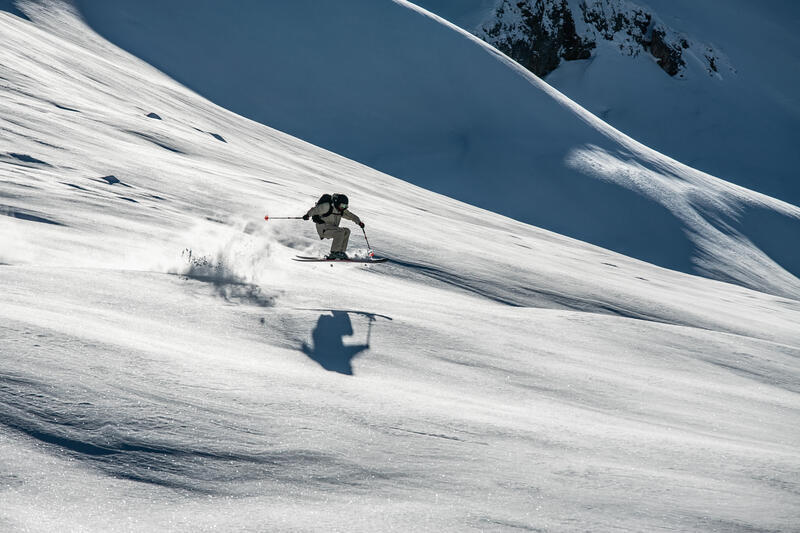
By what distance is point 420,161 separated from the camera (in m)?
39.2

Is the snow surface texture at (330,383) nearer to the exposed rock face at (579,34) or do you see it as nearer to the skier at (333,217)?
the skier at (333,217)

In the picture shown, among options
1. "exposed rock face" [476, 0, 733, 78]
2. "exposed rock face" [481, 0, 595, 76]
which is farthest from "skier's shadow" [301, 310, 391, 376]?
"exposed rock face" [476, 0, 733, 78]

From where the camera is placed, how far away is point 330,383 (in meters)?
5.84

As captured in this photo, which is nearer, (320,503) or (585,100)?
(320,503)

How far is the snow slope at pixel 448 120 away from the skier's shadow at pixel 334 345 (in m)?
29.1

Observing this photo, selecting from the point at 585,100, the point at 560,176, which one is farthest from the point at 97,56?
the point at 585,100

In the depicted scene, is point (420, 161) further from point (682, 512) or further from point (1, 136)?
point (682, 512)

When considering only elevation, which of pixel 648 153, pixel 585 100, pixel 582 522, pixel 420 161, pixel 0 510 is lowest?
pixel 0 510

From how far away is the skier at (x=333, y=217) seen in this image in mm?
10406

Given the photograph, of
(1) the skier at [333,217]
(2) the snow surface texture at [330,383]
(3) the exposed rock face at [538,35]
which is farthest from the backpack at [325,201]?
(3) the exposed rock face at [538,35]

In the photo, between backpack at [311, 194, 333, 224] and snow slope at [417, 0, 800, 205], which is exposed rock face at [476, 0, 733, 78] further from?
backpack at [311, 194, 333, 224]

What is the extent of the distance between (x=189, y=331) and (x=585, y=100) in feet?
264

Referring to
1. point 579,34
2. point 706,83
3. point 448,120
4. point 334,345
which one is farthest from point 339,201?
point 579,34

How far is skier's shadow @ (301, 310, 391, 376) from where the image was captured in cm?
660
